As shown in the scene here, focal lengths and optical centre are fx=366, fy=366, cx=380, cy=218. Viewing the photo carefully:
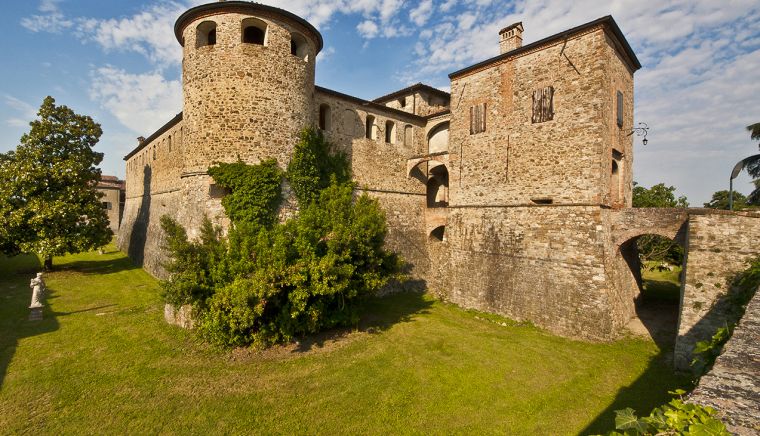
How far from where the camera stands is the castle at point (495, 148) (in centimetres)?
1417

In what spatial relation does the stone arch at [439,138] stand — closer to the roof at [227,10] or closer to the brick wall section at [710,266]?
the roof at [227,10]

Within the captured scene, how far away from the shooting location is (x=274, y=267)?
1148 centimetres

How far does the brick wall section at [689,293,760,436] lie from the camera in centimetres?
289

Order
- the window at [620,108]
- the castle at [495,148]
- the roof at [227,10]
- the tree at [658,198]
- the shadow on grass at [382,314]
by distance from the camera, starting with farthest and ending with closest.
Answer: the tree at [658,198] → the window at [620,108] → the castle at [495,148] → the roof at [227,10] → the shadow on grass at [382,314]

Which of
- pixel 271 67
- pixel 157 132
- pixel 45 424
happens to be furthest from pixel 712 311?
pixel 157 132

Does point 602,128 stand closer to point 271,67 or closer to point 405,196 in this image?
point 405,196

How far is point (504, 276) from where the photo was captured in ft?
57.0

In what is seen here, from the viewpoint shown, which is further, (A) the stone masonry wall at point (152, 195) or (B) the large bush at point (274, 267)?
(A) the stone masonry wall at point (152, 195)

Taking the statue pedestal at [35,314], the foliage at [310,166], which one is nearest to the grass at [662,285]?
the foliage at [310,166]

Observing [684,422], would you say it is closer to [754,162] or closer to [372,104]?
[372,104]

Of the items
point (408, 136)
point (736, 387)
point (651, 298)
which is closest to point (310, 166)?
point (408, 136)

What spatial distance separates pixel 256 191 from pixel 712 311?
52.1 ft

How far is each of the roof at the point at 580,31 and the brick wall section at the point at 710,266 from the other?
795 centimetres

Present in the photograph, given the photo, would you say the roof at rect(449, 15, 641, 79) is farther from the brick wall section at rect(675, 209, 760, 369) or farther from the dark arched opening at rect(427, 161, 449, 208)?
the brick wall section at rect(675, 209, 760, 369)
